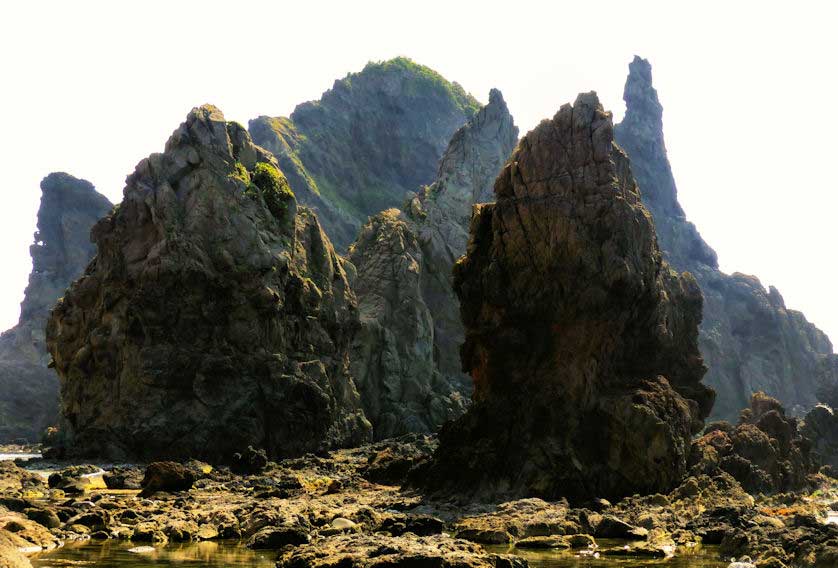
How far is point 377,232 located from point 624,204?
84658 mm

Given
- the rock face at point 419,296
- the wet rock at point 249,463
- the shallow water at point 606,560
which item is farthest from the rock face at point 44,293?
the shallow water at point 606,560

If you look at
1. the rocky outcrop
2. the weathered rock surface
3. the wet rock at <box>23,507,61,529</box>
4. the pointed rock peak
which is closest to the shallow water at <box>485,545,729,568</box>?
the wet rock at <box>23,507,61,529</box>

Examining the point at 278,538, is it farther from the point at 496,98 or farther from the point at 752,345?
the point at 752,345

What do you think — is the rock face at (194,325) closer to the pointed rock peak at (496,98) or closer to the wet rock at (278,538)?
A: the wet rock at (278,538)

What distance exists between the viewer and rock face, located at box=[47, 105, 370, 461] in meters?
67.2

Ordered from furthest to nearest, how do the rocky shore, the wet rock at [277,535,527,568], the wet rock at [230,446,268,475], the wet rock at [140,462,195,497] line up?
the wet rock at [230,446,268,475], the wet rock at [140,462,195,497], the rocky shore, the wet rock at [277,535,527,568]

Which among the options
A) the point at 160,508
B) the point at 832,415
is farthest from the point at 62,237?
the point at 160,508

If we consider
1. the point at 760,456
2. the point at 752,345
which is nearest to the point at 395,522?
the point at 760,456

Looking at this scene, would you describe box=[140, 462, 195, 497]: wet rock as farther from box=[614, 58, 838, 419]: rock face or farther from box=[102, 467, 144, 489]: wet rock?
box=[614, 58, 838, 419]: rock face

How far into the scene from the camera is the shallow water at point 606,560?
25.5 m

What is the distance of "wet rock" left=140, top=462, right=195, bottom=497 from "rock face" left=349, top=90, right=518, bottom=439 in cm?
5982

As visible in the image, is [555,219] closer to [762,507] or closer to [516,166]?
[516,166]

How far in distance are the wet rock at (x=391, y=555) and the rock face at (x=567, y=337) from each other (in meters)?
17.8

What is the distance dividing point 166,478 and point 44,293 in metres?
150
